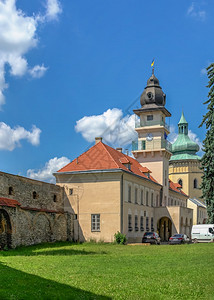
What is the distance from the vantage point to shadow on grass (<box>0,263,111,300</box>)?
1023 centimetres

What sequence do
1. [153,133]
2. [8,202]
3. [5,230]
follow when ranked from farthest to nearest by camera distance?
[153,133] < [8,202] < [5,230]

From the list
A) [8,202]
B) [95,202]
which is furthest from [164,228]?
[8,202]

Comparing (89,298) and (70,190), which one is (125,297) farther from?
(70,190)

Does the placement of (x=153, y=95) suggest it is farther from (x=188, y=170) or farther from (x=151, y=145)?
(x=188, y=170)

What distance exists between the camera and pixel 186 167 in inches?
3307

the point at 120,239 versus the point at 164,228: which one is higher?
the point at 120,239

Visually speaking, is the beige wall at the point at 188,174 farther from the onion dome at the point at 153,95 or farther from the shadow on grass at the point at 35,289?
the shadow on grass at the point at 35,289

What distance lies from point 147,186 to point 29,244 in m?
20.3

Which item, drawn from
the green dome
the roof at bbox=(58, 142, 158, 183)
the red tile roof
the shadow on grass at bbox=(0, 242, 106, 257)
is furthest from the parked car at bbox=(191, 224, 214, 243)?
the green dome

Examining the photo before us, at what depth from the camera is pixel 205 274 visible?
14.9 meters

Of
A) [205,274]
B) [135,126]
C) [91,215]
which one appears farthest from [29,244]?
[135,126]

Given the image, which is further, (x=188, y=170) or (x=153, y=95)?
(x=188, y=170)

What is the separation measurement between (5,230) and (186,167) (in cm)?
5956

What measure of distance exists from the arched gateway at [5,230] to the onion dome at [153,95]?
100 feet
